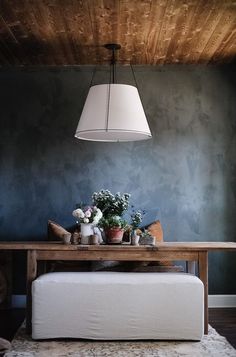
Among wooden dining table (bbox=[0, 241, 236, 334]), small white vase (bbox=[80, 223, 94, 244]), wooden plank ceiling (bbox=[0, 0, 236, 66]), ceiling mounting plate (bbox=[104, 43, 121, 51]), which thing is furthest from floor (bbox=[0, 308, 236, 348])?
ceiling mounting plate (bbox=[104, 43, 121, 51])

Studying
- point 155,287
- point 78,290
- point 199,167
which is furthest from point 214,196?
point 78,290

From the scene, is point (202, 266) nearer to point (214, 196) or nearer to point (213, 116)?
point (214, 196)

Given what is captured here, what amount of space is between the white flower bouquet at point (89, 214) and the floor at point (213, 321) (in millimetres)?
1209

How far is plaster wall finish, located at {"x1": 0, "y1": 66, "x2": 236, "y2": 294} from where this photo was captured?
6.14 metres

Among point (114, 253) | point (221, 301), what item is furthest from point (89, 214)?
point (221, 301)

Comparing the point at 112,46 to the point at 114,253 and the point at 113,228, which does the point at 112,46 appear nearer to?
the point at 113,228

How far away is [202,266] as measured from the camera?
4836mm

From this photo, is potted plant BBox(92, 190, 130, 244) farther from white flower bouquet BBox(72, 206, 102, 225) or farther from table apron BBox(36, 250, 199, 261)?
table apron BBox(36, 250, 199, 261)

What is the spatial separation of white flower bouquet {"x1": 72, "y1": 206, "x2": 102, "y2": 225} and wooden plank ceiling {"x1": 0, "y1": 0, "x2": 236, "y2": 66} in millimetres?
1678

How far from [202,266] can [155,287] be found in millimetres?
559

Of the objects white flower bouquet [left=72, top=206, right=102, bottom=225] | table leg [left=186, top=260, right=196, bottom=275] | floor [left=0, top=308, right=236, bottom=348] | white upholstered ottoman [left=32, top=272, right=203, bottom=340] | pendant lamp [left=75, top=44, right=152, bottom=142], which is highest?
pendant lamp [left=75, top=44, right=152, bottom=142]

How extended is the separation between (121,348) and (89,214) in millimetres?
1299

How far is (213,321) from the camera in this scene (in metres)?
5.33

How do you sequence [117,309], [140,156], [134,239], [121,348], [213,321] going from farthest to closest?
→ [140,156] → [213,321] → [134,239] → [117,309] → [121,348]
